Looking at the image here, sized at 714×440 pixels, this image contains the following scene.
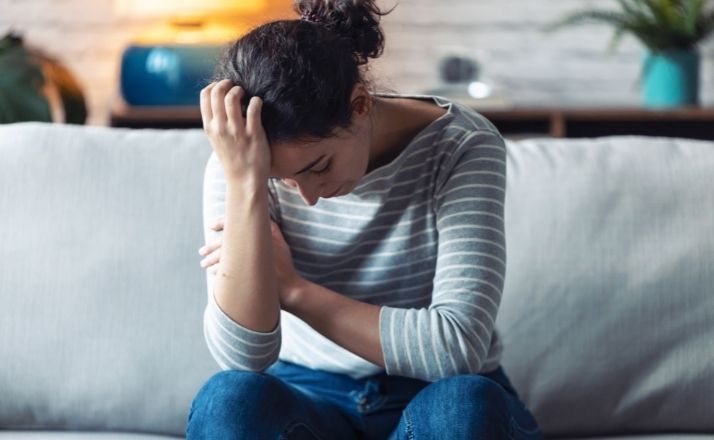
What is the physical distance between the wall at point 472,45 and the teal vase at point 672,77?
26 centimetres

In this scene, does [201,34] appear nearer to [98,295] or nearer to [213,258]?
[98,295]

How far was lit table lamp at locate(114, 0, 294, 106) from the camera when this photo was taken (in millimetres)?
2594

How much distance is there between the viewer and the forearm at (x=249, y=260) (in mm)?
1239

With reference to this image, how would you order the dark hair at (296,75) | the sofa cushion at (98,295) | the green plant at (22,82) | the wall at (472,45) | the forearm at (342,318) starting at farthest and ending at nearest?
the wall at (472,45) → the green plant at (22,82) → the sofa cushion at (98,295) → the forearm at (342,318) → the dark hair at (296,75)

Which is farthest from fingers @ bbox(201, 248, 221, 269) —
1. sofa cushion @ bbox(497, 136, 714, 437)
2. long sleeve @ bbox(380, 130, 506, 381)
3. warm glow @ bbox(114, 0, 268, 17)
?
warm glow @ bbox(114, 0, 268, 17)

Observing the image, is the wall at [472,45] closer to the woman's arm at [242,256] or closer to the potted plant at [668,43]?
the potted plant at [668,43]

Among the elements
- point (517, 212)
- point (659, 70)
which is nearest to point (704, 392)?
point (517, 212)

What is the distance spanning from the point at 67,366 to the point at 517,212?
27.3 inches

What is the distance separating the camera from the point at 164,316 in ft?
5.18

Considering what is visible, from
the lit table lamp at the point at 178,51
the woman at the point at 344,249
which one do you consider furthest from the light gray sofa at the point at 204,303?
the lit table lamp at the point at 178,51

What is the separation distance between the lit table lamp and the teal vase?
38.7 inches

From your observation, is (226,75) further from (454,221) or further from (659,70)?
(659,70)

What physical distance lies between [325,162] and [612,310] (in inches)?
23.2

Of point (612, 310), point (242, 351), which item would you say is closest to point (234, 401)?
point (242, 351)
